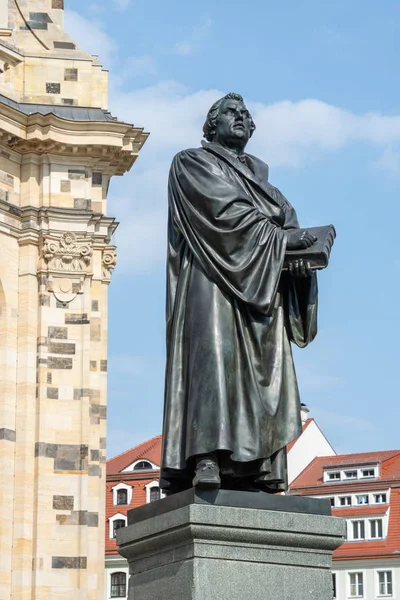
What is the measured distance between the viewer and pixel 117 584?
180 feet

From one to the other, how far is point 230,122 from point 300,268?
3.21 feet

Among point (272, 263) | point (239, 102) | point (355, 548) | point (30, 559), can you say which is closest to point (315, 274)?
point (272, 263)

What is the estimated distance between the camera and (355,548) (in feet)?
177

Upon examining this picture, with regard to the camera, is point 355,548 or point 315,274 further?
point 355,548

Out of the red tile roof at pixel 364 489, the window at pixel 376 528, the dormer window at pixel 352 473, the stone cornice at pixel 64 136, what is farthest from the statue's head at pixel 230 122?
the dormer window at pixel 352 473

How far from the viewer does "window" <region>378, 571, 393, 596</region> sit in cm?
5316

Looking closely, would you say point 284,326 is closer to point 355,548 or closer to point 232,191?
point 232,191

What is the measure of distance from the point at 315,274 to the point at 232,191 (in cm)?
61

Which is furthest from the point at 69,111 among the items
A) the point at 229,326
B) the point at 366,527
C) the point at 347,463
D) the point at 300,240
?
the point at 347,463

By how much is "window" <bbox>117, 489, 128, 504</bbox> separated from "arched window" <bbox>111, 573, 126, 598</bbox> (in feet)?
8.80

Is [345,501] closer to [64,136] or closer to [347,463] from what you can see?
[347,463]

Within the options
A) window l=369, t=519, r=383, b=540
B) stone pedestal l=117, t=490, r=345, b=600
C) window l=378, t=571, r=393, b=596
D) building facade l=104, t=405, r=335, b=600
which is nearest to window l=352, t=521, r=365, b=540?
Answer: window l=369, t=519, r=383, b=540

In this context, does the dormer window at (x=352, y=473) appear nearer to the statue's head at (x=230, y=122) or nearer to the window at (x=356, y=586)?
the window at (x=356, y=586)

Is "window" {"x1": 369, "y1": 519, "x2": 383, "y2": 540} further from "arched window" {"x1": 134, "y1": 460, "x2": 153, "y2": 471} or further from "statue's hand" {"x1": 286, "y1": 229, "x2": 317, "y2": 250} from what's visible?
"statue's hand" {"x1": 286, "y1": 229, "x2": 317, "y2": 250}
